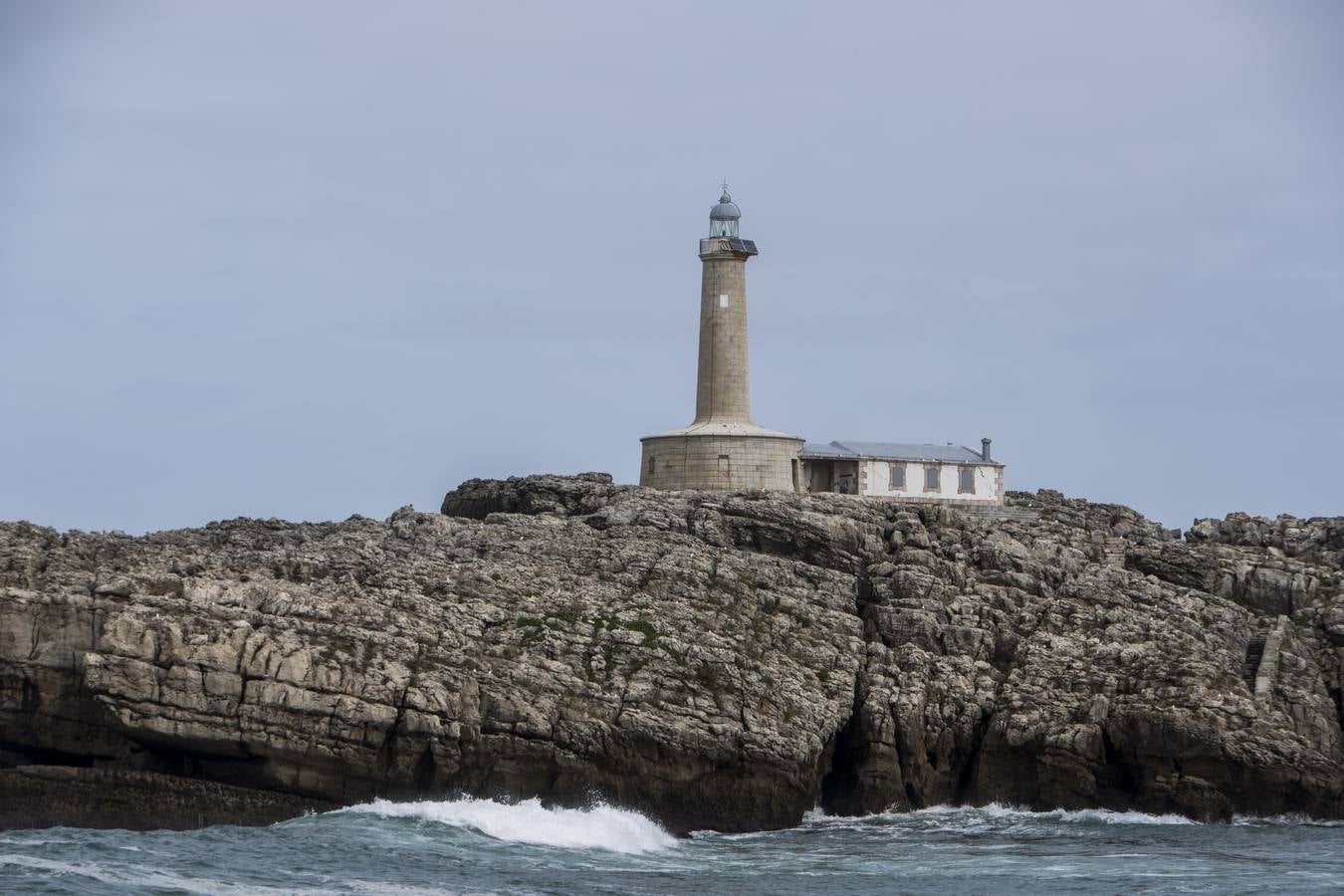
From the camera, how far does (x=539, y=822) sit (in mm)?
51812

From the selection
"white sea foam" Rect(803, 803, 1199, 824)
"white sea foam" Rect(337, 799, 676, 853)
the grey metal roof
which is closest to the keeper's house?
the grey metal roof

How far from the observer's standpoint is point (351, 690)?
169ft

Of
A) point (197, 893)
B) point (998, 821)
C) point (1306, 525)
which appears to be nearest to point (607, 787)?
point (998, 821)

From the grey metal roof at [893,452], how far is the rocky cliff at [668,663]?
635 cm

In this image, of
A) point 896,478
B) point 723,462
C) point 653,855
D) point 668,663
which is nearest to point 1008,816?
point 668,663

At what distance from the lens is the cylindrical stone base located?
73.2 m

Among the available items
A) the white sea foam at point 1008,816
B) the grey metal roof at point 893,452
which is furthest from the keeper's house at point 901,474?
the white sea foam at point 1008,816

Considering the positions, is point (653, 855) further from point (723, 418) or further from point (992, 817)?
point (723, 418)

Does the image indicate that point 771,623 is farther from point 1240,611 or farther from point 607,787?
point 1240,611

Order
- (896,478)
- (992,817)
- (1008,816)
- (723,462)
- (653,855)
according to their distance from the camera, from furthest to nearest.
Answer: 1. (896,478)
2. (723,462)
3. (1008,816)
4. (992,817)
5. (653,855)

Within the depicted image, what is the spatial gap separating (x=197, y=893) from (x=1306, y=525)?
4598 cm

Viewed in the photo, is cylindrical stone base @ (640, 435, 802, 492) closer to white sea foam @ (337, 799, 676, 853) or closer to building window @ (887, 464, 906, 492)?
building window @ (887, 464, 906, 492)

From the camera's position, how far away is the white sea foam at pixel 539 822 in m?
50.9

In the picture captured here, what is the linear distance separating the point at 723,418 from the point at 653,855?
2738cm
